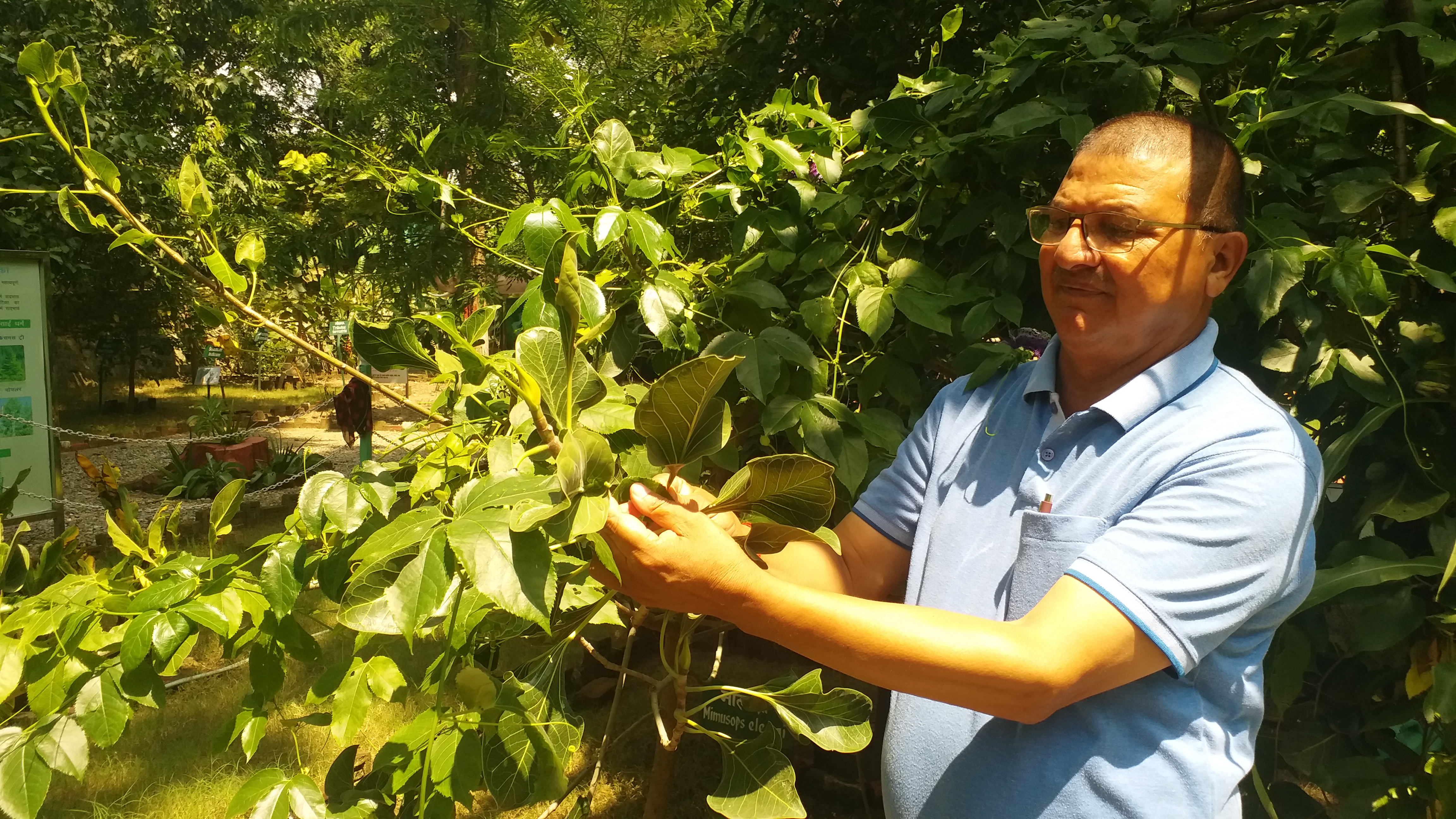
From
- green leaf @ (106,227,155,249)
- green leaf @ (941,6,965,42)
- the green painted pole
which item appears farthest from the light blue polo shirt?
the green painted pole

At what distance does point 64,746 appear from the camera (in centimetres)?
116

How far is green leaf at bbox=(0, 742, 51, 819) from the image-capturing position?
3.70 ft

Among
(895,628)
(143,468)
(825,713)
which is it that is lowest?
(143,468)

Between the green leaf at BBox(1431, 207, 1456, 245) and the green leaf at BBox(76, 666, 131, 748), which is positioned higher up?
the green leaf at BBox(1431, 207, 1456, 245)

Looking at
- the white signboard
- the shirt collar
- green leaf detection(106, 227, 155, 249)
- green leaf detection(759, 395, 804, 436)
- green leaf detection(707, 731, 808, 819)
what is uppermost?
green leaf detection(106, 227, 155, 249)

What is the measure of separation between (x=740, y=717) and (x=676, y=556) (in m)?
1.23

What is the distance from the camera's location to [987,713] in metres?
0.97

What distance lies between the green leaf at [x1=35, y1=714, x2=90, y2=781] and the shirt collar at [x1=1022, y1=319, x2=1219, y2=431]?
1.39 meters

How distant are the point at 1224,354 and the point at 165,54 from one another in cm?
985

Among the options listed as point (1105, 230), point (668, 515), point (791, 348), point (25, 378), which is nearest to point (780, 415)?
point (791, 348)

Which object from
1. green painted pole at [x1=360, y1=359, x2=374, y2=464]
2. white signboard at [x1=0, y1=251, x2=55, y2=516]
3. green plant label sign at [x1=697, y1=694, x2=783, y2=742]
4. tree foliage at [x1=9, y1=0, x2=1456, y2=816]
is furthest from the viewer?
white signboard at [x1=0, y1=251, x2=55, y2=516]

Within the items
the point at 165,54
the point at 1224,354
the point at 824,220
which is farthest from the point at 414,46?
the point at 1224,354

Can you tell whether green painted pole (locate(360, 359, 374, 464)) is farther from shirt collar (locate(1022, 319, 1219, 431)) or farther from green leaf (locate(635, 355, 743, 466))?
shirt collar (locate(1022, 319, 1219, 431))

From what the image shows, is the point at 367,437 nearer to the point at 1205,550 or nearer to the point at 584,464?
the point at 584,464
